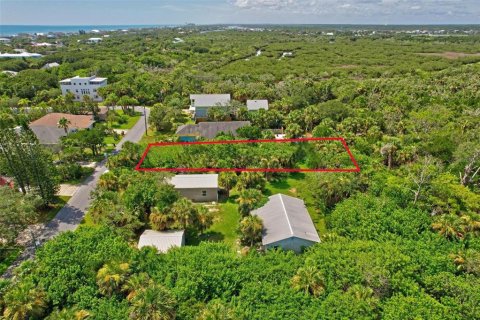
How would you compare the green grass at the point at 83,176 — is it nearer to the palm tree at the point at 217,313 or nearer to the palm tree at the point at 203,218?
the palm tree at the point at 203,218

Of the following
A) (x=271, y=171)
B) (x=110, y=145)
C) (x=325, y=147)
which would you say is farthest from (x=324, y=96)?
(x=110, y=145)

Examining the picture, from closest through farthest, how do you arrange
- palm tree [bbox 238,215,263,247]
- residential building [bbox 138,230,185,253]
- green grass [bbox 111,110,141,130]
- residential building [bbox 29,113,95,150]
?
residential building [bbox 138,230,185,253], palm tree [bbox 238,215,263,247], residential building [bbox 29,113,95,150], green grass [bbox 111,110,141,130]

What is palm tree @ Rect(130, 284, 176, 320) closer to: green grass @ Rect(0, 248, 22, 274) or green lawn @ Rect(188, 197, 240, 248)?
green lawn @ Rect(188, 197, 240, 248)

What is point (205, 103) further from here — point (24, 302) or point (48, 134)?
point (24, 302)

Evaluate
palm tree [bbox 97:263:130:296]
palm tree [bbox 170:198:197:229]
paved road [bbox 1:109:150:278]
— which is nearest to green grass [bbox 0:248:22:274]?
paved road [bbox 1:109:150:278]

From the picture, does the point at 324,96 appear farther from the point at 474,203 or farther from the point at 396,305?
the point at 396,305

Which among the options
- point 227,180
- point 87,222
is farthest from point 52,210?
point 227,180

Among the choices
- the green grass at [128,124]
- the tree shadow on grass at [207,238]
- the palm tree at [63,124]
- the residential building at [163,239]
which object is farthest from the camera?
the green grass at [128,124]

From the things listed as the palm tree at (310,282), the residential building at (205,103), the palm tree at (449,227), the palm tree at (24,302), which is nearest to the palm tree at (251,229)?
the palm tree at (310,282)
